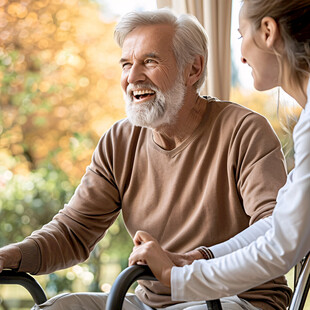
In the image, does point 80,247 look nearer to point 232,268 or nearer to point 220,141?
point 220,141

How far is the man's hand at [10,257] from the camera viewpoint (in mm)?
1863

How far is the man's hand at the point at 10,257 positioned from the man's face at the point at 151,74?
604 millimetres

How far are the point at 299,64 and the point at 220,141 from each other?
2.32 ft

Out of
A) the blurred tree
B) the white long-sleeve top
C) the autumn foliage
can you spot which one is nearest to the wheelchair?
the white long-sleeve top

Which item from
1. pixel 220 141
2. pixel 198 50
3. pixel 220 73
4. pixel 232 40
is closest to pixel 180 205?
pixel 220 141

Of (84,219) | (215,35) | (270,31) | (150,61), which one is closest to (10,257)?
(84,219)

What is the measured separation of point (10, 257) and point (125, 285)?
580mm

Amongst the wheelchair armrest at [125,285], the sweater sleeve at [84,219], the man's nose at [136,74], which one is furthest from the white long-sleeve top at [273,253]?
the man's nose at [136,74]

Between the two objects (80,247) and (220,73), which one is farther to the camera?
(220,73)

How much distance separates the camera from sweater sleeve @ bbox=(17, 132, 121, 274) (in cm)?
207

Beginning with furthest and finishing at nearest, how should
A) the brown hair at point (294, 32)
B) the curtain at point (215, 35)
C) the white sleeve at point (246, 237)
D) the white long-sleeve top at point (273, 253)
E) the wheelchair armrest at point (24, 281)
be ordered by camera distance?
the curtain at point (215, 35) < the wheelchair armrest at point (24, 281) < the white sleeve at point (246, 237) < the brown hair at point (294, 32) < the white long-sleeve top at point (273, 253)

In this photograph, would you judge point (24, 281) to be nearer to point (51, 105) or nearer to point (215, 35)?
point (215, 35)

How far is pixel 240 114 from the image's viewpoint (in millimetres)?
2021

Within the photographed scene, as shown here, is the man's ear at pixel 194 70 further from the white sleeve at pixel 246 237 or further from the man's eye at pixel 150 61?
the white sleeve at pixel 246 237
